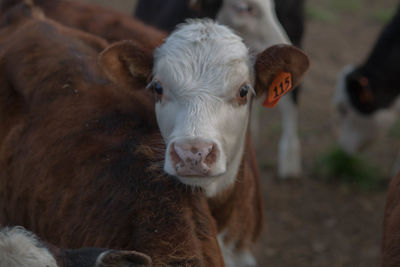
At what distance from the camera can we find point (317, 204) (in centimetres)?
518

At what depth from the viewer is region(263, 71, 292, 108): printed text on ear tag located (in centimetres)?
277

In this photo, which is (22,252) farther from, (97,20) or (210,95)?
(97,20)

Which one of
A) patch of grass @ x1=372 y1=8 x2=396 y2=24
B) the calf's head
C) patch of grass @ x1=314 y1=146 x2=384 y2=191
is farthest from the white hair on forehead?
patch of grass @ x1=372 y1=8 x2=396 y2=24

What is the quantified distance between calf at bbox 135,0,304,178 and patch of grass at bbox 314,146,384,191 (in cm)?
31

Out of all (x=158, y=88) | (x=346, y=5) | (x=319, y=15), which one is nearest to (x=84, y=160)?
(x=158, y=88)

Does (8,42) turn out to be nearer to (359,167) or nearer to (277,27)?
(277,27)

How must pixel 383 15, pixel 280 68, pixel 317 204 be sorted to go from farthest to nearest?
pixel 383 15, pixel 317 204, pixel 280 68

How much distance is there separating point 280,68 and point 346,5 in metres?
7.91

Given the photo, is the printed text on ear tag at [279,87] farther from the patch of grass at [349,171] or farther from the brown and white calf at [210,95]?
the patch of grass at [349,171]

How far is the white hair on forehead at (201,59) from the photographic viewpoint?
8.47 ft

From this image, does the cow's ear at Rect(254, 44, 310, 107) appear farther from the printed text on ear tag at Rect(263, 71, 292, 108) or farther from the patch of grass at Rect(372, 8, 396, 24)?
the patch of grass at Rect(372, 8, 396, 24)

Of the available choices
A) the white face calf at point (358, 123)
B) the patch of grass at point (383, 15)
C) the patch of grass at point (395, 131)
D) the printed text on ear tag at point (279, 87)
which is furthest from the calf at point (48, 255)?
the patch of grass at point (383, 15)

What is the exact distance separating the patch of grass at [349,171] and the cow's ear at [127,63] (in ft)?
10.5

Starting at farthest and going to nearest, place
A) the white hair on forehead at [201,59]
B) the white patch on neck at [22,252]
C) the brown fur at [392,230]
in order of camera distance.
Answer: the white hair on forehead at [201,59] → the brown fur at [392,230] → the white patch on neck at [22,252]
